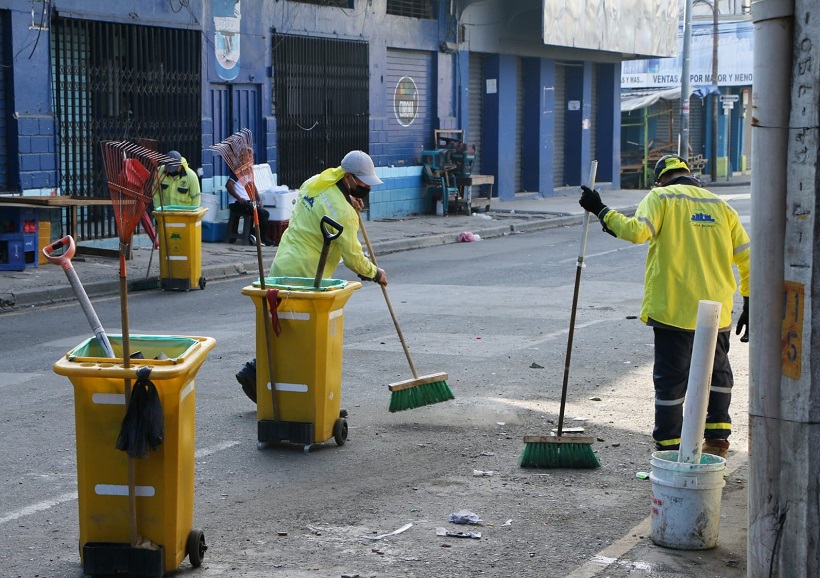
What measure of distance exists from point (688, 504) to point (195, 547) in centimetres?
220

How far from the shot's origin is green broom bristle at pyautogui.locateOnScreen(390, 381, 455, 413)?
794cm

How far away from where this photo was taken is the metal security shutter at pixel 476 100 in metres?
29.2

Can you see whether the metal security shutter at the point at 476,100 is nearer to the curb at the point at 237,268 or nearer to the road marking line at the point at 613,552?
the curb at the point at 237,268

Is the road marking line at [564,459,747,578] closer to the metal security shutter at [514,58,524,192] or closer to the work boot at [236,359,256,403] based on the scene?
the work boot at [236,359,256,403]

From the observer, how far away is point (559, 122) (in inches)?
1337

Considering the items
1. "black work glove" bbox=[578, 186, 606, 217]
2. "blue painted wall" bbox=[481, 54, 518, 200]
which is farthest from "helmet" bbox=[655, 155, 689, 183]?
"blue painted wall" bbox=[481, 54, 518, 200]

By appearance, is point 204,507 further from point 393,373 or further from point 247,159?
point 393,373

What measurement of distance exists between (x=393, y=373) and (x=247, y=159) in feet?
9.90

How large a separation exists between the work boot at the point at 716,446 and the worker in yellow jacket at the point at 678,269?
243 mm

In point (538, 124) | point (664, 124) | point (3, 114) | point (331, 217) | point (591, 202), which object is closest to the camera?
point (591, 202)

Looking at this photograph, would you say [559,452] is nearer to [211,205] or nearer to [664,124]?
[211,205]

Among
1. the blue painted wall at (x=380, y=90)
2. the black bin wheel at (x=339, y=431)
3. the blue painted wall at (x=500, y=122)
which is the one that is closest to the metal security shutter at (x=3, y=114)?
the blue painted wall at (x=380, y=90)

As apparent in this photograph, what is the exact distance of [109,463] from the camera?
5.07m

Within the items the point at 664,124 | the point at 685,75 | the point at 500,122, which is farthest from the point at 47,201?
the point at 664,124
